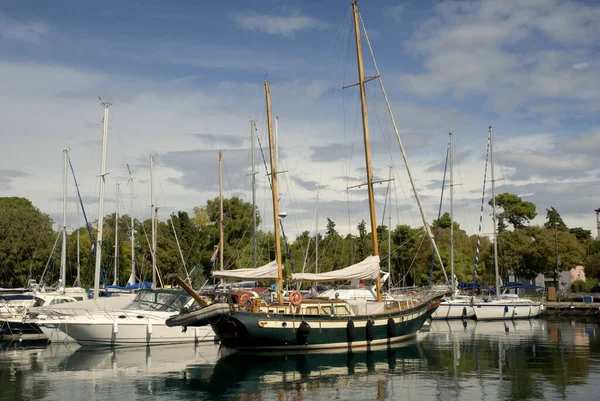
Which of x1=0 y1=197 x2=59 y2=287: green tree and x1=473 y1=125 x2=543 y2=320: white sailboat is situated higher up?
x1=0 y1=197 x2=59 y2=287: green tree

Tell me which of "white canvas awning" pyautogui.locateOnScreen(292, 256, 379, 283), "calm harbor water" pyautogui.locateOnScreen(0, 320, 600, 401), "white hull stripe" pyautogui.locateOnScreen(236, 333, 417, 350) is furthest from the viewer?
"white canvas awning" pyautogui.locateOnScreen(292, 256, 379, 283)

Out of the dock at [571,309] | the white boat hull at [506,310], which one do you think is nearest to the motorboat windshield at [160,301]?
the white boat hull at [506,310]

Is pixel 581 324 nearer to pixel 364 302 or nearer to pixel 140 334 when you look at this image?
pixel 364 302

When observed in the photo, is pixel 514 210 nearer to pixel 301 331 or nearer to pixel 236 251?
pixel 236 251

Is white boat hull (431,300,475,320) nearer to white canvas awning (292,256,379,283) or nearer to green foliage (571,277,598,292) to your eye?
white canvas awning (292,256,379,283)

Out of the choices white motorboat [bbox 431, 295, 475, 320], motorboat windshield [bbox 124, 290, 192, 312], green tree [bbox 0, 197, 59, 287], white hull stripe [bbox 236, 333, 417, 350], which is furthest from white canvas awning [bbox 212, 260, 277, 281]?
green tree [bbox 0, 197, 59, 287]

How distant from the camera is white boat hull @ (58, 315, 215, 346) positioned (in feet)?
111

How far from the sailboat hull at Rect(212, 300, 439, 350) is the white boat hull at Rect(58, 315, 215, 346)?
4.87m

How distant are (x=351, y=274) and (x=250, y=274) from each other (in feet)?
17.6

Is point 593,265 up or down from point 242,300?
up


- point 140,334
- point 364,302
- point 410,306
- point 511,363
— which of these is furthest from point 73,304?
point 511,363

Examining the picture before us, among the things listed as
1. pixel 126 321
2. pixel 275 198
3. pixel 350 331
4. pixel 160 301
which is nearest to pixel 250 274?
pixel 275 198

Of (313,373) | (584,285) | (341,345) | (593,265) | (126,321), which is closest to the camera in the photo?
(313,373)

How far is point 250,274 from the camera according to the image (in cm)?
3309
